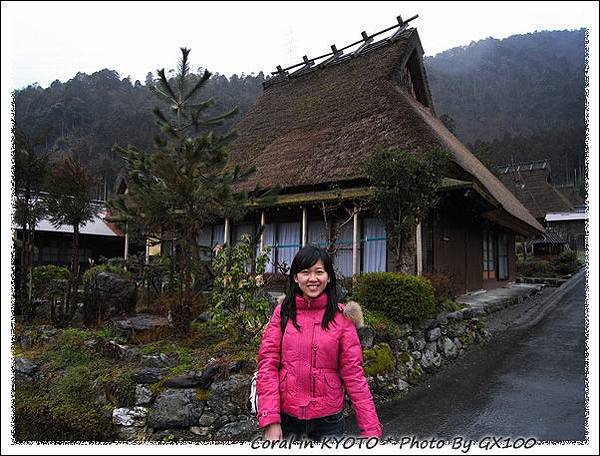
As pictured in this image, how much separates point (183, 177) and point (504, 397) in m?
5.04

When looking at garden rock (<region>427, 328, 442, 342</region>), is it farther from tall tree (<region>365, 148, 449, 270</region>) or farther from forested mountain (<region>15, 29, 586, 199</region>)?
forested mountain (<region>15, 29, 586, 199</region>)

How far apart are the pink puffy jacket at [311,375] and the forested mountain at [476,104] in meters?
28.5

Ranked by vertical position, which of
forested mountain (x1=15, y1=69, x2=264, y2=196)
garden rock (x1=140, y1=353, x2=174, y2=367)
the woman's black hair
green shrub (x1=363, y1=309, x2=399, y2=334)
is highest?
forested mountain (x1=15, y1=69, x2=264, y2=196)

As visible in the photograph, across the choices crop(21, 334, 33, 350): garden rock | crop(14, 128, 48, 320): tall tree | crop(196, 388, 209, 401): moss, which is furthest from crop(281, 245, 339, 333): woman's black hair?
crop(14, 128, 48, 320): tall tree

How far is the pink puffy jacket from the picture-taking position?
7.77 feet

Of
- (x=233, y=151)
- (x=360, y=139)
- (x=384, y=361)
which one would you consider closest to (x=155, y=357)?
(x=384, y=361)

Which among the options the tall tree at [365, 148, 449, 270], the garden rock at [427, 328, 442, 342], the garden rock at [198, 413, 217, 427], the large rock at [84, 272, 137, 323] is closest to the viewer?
the garden rock at [198, 413, 217, 427]

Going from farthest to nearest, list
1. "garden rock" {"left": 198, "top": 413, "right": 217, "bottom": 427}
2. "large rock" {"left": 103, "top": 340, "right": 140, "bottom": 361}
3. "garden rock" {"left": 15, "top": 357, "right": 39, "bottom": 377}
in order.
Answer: "garden rock" {"left": 15, "top": 357, "right": 39, "bottom": 377}
"large rock" {"left": 103, "top": 340, "right": 140, "bottom": 361}
"garden rock" {"left": 198, "top": 413, "right": 217, "bottom": 427}

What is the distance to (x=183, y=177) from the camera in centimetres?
611

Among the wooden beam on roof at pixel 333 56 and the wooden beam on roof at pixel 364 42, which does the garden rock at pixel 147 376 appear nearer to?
the wooden beam on roof at pixel 364 42

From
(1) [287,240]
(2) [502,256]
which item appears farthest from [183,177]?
(2) [502,256]

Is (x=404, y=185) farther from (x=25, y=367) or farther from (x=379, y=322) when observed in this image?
(x=25, y=367)

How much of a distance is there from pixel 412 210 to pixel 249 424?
15.6 ft

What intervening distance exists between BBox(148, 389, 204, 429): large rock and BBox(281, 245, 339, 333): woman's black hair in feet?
8.90
